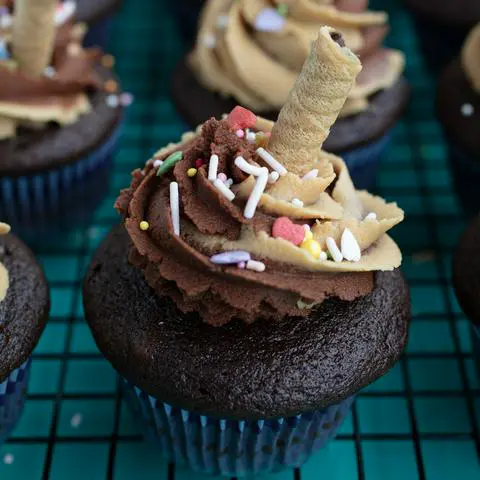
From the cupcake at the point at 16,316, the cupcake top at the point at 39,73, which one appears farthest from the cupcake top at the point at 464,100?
the cupcake at the point at 16,316

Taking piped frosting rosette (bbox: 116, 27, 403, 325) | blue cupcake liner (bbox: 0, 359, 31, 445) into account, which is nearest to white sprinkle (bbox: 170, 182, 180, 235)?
piped frosting rosette (bbox: 116, 27, 403, 325)

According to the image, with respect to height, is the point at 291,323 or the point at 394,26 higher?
the point at 291,323

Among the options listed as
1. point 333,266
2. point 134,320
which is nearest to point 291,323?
point 333,266

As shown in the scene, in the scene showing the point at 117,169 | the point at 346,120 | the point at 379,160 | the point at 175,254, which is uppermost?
the point at 175,254

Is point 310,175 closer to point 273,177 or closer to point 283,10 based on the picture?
point 273,177

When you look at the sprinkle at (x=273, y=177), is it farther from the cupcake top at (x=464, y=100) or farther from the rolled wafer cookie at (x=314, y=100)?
the cupcake top at (x=464, y=100)

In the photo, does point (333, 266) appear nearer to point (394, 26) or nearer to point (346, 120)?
point (346, 120)

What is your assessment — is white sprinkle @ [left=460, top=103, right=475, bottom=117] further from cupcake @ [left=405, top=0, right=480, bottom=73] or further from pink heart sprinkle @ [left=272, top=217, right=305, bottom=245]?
pink heart sprinkle @ [left=272, top=217, right=305, bottom=245]
